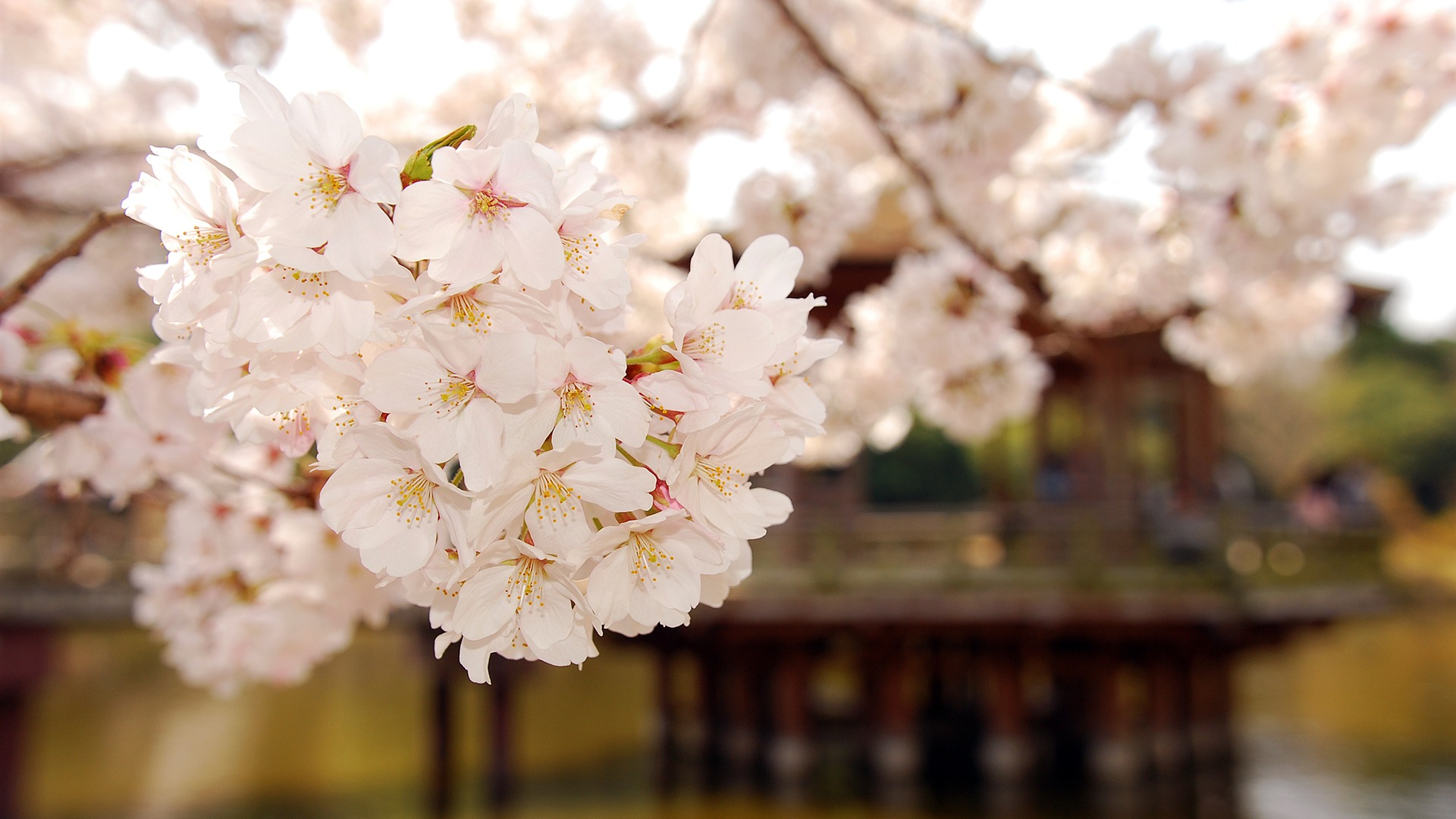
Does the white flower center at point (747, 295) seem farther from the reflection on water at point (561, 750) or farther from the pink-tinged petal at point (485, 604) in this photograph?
the reflection on water at point (561, 750)

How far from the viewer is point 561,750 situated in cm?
1234

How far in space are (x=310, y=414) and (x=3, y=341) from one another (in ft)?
2.44

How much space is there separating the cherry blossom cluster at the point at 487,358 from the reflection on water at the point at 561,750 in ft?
28.9

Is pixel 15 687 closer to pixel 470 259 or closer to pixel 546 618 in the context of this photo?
pixel 546 618

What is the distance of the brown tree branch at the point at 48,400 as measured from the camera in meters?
1.38

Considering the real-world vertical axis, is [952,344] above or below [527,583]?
above

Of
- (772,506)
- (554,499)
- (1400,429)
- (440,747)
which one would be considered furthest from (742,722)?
(1400,429)

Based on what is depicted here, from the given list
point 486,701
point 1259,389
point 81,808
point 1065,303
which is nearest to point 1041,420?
point 486,701

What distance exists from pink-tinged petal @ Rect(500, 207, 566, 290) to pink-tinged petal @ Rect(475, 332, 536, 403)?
0.15 ft

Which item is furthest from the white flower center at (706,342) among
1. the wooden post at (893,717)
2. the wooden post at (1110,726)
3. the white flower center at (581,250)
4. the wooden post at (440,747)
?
the wooden post at (1110,726)

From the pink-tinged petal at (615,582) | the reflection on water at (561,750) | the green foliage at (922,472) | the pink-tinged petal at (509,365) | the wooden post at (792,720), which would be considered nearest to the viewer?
the pink-tinged petal at (509,365)

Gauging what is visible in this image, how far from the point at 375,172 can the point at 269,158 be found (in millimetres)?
104

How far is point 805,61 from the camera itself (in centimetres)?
312

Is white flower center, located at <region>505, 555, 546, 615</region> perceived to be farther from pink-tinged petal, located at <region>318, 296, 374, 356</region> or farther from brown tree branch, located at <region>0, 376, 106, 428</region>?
brown tree branch, located at <region>0, 376, 106, 428</region>
